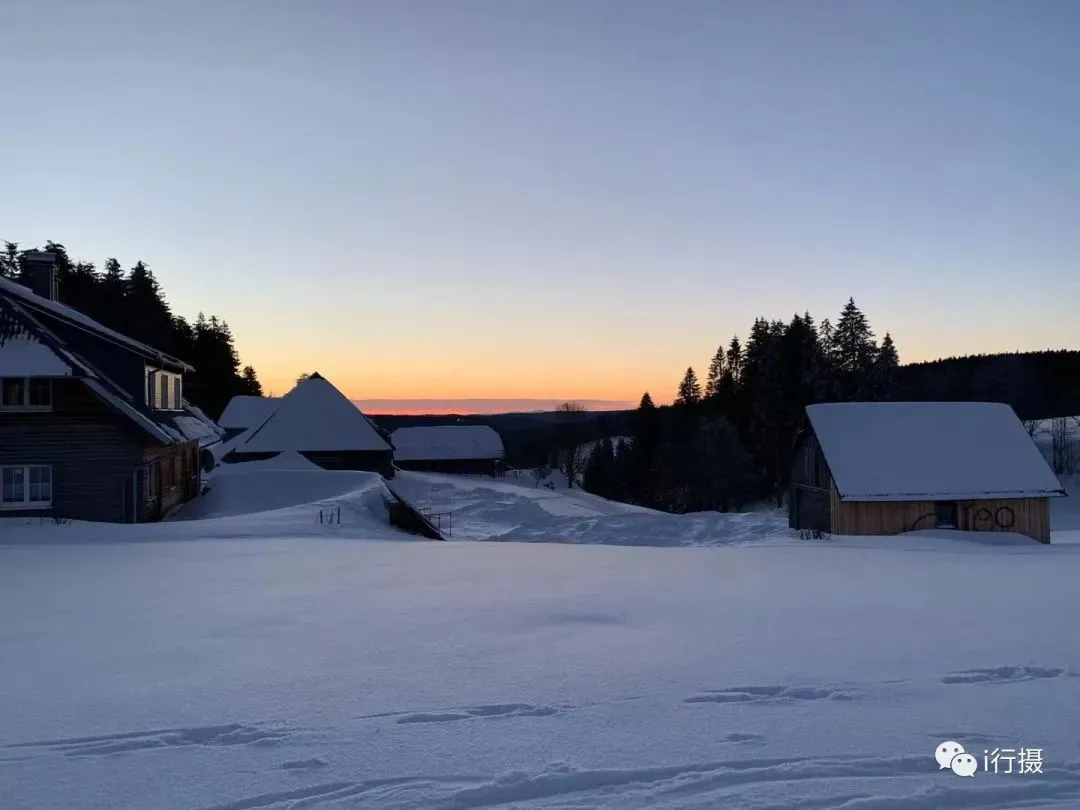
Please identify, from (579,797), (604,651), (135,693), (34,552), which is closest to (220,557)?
(34,552)

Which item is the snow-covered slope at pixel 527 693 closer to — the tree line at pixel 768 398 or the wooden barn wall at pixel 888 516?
the wooden barn wall at pixel 888 516

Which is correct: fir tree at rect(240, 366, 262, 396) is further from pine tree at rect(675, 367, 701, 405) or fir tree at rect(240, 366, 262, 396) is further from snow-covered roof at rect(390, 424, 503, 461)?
pine tree at rect(675, 367, 701, 405)

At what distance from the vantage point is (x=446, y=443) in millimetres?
77438

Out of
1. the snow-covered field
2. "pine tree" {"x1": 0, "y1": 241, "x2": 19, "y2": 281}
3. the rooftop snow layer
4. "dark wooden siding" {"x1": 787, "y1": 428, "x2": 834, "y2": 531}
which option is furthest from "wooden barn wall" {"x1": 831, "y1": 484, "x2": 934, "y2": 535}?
"pine tree" {"x1": 0, "y1": 241, "x2": 19, "y2": 281}

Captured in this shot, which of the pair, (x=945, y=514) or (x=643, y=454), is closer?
(x=945, y=514)

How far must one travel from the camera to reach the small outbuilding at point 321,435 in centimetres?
4481

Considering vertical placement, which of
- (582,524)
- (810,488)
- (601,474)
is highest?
(810,488)

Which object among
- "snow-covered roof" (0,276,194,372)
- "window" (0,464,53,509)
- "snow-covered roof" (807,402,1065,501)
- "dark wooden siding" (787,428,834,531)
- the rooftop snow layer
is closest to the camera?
"window" (0,464,53,509)

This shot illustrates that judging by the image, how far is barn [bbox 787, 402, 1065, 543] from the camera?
27438mm

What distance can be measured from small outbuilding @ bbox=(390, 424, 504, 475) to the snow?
177ft

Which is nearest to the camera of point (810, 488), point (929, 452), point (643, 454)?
point (929, 452)

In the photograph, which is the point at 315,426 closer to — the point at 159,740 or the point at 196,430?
the point at 196,430

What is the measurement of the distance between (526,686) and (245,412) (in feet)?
219

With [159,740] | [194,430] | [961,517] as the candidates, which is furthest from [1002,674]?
[194,430]
